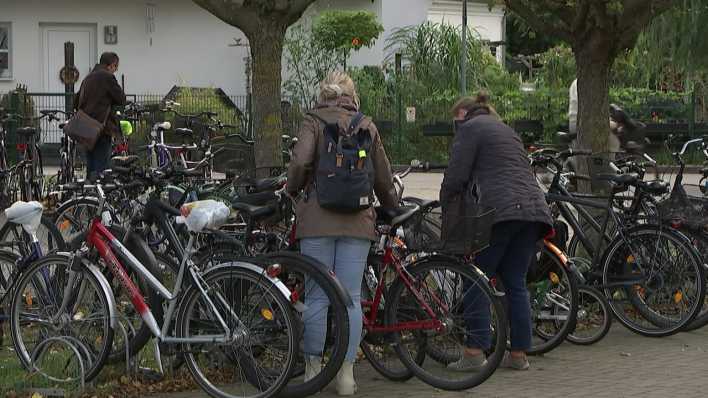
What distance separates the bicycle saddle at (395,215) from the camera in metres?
7.91

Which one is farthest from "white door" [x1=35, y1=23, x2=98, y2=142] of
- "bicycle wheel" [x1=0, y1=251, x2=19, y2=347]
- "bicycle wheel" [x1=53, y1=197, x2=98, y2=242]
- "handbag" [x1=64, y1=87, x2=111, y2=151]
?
"bicycle wheel" [x1=0, y1=251, x2=19, y2=347]

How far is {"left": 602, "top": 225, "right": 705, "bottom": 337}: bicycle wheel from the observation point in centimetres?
959

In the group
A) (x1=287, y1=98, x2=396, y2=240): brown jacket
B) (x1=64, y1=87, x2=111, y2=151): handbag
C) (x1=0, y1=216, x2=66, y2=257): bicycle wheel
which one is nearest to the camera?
(x1=287, y1=98, x2=396, y2=240): brown jacket

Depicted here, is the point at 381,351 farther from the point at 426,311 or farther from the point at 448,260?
the point at 448,260

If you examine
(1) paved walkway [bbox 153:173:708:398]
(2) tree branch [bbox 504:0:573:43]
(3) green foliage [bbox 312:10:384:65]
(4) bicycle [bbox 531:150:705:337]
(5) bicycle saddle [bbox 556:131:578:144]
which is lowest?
(1) paved walkway [bbox 153:173:708:398]

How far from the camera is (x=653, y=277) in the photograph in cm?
965

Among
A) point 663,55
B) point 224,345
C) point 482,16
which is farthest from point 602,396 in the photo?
point 482,16

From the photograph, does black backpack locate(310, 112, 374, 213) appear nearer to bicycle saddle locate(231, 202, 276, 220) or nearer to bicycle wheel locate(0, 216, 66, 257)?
bicycle saddle locate(231, 202, 276, 220)

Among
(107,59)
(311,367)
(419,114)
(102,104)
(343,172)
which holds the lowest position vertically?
(311,367)

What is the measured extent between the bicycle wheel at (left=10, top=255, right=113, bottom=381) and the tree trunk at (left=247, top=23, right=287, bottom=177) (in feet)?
13.3

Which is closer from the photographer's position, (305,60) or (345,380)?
(345,380)

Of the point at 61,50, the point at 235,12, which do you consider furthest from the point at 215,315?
the point at 61,50

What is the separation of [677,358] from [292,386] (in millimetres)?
3036

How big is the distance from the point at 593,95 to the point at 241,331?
6228 millimetres
